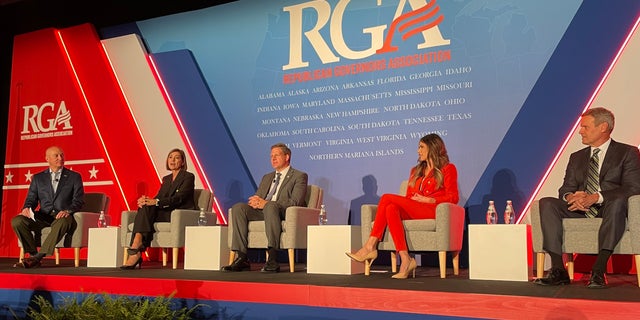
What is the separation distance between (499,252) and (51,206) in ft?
12.7

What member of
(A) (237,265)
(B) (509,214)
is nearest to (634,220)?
(B) (509,214)

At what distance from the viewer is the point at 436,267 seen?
17.5 ft

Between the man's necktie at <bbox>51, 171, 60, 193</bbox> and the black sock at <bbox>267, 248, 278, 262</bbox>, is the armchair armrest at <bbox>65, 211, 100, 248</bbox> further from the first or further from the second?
the black sock at <bbox>267, 248, 278, 262</bbox>

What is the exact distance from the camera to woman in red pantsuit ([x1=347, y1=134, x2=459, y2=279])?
4148mm

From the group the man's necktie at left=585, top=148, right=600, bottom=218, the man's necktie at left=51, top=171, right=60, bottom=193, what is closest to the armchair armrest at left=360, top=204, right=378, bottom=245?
the man's necktie at left=585, top=148, right=600, bottom=218

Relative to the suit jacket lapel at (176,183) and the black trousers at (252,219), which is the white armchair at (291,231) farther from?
the suit jacket lapel at (176,183)

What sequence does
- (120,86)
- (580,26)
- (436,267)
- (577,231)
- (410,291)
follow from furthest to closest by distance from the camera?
(120,86), (436,267), (580,26), (577,231), (410,291)

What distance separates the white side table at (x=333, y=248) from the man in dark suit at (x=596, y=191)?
1.36 m

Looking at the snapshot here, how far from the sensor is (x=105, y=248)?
5.36 meters

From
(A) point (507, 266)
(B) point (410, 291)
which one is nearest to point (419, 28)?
(A) point (507, 266)

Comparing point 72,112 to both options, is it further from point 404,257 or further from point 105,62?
point 404,257

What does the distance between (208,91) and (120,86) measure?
3.80 feet

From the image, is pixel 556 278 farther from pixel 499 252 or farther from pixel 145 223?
pixel 145 223

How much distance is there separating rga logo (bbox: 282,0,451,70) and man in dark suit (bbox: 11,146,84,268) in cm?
222
